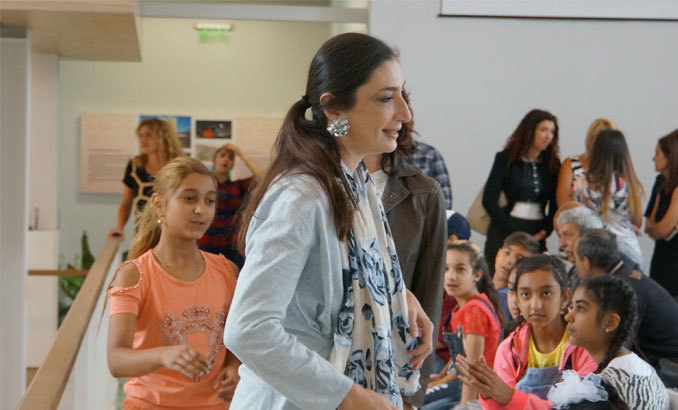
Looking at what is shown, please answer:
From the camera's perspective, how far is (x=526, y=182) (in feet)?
20.1

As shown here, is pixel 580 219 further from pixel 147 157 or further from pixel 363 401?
pixel 363 401

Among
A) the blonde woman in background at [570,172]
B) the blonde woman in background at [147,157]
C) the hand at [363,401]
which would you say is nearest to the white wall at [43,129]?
the blonde woman in background at [147,157]

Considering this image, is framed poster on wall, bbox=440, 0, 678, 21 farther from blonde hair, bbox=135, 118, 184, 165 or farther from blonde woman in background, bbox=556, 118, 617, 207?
blonde hair, bbox=135, 118, 184, 165

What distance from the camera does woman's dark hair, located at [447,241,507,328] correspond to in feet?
13.1

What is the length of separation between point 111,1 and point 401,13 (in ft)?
10.3

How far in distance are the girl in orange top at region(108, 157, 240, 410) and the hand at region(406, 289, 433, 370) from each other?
0.70 meters

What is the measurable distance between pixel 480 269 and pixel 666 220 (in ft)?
7.88

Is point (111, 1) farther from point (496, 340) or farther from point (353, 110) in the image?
point (353, 110)

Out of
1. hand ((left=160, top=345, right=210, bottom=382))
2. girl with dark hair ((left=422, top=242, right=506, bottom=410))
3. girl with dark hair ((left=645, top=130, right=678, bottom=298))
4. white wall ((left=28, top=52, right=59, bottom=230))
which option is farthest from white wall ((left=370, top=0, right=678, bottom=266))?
hand ((left=160, top=345, right=210, bottom=382))

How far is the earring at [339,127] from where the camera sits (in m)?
1.52

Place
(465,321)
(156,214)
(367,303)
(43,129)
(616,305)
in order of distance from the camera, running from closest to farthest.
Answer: (367,303) → (156,214) → (616,305) → (465,321) → (43,129)

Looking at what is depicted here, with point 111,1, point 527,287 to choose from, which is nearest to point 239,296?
point 527,287

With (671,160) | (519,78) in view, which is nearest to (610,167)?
(671,160)

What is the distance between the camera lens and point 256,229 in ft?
4.58
